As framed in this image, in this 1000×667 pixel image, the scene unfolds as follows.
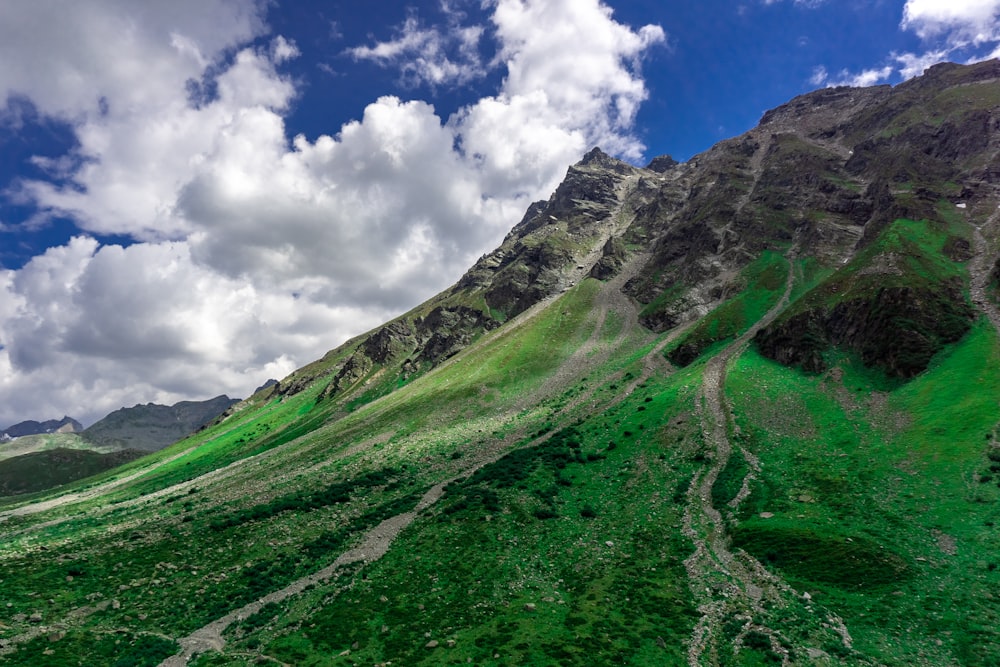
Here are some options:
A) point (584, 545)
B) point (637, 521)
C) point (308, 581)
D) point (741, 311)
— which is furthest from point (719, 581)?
point (741, 311)

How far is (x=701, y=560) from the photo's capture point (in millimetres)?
34375

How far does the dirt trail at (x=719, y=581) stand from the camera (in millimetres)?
24797

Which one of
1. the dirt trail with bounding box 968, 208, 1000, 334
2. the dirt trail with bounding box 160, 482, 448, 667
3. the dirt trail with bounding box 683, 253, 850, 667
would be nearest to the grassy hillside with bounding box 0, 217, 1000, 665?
the dirt trail with bounding box 160, 482, 448, 667

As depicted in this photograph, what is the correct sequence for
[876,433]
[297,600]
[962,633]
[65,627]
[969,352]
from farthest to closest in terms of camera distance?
[969,352] → [876,433] → [297,600] → [65,627] → [962,633]

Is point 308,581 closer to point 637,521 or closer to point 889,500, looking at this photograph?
point 637,521

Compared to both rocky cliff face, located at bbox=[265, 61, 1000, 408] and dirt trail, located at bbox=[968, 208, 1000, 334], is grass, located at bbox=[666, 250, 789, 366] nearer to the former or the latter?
rocky cliff face, located at bbox=[265, 61, 1000, 408]

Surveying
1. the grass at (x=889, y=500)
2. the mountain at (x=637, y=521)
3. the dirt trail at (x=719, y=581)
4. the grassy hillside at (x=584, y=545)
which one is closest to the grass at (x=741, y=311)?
the mountain at (x=637, y=521)

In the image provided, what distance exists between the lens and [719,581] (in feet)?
→ 103

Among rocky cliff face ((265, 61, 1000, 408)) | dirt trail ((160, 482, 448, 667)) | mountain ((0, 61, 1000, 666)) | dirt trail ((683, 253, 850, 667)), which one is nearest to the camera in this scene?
dirt trail ((683, 253, 850, 667))

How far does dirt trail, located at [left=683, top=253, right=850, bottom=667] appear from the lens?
2480 centimetres

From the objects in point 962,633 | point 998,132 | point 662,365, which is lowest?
point 962,633

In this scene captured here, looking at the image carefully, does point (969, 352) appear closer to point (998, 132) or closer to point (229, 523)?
point (229, 523)

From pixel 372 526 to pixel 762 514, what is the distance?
118ft

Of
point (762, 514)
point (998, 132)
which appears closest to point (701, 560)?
point (762, 514)
